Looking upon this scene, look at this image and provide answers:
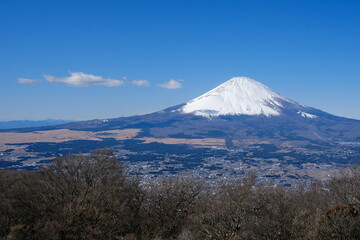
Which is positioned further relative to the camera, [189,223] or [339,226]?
[189,223]

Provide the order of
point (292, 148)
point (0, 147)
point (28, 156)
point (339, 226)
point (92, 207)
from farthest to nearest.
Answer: point (292, 148)
point (0, 147)
point (28, 156)
point (92, 207)
point (339, 226)

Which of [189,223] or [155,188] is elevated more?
[155,188]

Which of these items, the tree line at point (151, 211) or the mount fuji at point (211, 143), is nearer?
the tree line at point (151, 211)

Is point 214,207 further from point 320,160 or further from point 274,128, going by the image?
point 274,128

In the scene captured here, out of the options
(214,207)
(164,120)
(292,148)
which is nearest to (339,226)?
(214,207)

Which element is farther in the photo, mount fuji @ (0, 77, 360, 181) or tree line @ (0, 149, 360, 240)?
mount fuji @ (0, 77, 360, 181)
